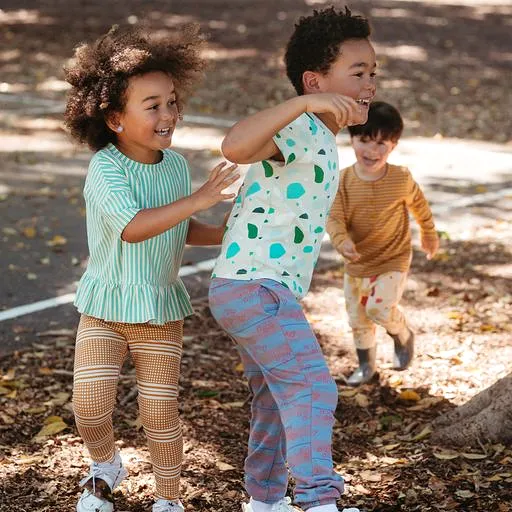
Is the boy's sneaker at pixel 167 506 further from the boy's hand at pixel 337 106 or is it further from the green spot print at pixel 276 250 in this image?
the boy's hand at pixel 337 106

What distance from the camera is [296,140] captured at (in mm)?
3426

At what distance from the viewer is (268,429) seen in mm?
3797

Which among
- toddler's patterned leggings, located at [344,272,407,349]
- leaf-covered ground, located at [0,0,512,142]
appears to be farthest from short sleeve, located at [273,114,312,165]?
leaf-covered ground, located at [0,0,512,142]

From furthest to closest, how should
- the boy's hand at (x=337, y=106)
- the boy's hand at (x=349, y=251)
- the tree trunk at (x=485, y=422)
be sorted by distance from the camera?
1. the boy's hand at (x=349, y=251)
2. the tree trunk at (x=485, y=422)
3. the boy's hand at (x=337, y=106)

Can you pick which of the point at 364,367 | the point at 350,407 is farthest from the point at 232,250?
the point at 364,367

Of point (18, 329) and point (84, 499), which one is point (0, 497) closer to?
point (84, 499)

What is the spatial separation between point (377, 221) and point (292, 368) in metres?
2.03

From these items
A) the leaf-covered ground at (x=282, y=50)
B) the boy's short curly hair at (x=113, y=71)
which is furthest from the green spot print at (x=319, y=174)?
the leaf-covered ground at (x=282, y=50)

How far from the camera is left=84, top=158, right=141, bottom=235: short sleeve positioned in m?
3.53

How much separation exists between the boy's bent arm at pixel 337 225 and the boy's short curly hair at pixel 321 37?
1.44 m

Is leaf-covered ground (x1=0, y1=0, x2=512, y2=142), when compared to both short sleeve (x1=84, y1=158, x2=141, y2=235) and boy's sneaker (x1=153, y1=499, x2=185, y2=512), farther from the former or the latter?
boy's sneaker (x1=153, y1=499, x2=185, y2=512)

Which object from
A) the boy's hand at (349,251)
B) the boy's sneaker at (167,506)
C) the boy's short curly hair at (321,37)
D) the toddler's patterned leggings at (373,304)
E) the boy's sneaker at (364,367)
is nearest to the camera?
the boy's short curly hair at (321,37)

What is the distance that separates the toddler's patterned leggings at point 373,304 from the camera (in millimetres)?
5285

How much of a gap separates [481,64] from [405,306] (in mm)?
12356
